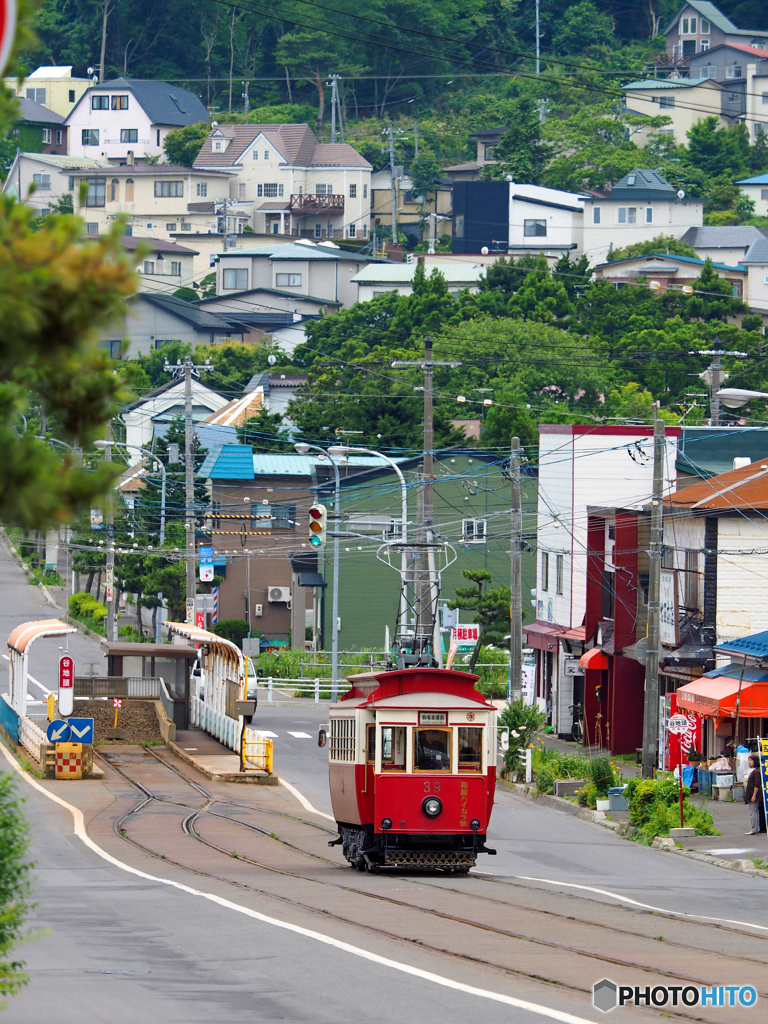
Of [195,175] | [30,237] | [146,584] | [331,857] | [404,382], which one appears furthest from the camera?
[195,175]

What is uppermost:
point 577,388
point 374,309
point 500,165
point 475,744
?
point 500,165

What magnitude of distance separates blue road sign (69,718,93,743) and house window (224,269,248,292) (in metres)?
Answer: 77.7

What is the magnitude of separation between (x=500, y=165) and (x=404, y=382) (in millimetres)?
41595

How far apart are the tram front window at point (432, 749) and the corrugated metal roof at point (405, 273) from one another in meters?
82.4

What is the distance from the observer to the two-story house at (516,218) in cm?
10519

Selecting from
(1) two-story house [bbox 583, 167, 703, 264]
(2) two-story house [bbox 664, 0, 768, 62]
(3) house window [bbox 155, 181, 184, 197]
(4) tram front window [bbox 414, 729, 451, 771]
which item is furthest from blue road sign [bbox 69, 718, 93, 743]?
(2) two-story house [bbox 664, 0, 768, 62]

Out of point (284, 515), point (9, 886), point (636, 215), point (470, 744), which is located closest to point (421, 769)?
point (470, 744)

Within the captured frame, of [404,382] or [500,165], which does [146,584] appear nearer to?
[404,382]

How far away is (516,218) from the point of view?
10656 cm

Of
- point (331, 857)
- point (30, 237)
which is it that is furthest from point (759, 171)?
point (30, 237)

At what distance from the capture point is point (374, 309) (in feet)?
302

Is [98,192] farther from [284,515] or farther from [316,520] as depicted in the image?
[316,520]

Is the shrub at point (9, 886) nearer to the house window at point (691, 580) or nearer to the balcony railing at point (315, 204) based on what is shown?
the house window at point (691, 580)

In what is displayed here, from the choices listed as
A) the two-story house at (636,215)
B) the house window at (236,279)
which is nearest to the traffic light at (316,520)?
the two-story house at (636,215)
